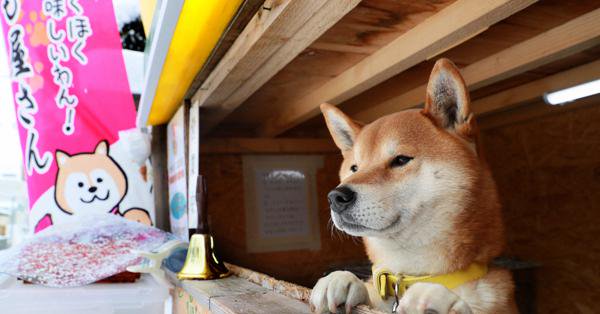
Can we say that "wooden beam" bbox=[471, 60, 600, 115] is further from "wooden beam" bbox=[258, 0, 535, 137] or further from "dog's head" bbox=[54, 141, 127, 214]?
"dog's head" bbox=[54, 141, 127, 214]

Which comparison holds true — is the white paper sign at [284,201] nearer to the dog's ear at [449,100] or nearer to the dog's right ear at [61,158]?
the dog's right ear at [61,158]

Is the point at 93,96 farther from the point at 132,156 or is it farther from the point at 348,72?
the point at 348,72

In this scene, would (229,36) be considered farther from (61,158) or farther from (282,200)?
(61,158)

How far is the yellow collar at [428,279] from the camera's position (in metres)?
0.99

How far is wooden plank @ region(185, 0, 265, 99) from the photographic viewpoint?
5.34ft

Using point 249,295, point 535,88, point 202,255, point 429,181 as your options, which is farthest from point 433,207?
point 535,88

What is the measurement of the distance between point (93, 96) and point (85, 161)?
474 mm

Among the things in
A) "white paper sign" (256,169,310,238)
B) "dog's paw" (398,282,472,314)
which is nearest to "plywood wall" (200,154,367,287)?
"white paper sign" (256,169,310,238)

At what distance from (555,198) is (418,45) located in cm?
195

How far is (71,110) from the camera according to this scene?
3.30 meters

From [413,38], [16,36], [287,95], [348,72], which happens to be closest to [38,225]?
[16,36]

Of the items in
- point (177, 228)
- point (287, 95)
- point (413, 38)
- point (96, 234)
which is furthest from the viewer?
point (177, 228)

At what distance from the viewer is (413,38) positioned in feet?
5.37

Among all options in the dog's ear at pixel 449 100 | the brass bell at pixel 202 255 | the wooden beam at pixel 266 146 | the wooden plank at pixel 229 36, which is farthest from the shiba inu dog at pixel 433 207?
the wooden beam at pixel 266 146
